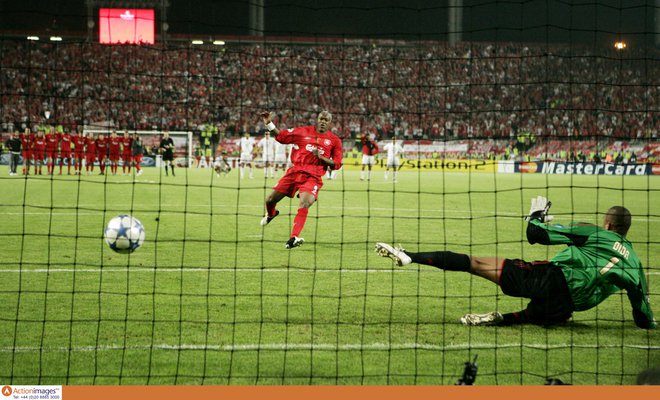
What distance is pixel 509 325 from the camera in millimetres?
6781

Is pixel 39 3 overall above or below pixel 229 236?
above

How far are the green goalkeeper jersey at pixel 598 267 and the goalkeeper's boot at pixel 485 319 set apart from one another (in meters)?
0.68

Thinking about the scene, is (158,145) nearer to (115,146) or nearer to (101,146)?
(115,146)

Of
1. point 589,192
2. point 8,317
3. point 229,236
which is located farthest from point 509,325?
point 589,192

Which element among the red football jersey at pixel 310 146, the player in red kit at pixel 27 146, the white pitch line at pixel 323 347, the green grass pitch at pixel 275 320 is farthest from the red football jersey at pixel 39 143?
the white pitch line at pixel 323 347

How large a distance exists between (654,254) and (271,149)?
24.3m

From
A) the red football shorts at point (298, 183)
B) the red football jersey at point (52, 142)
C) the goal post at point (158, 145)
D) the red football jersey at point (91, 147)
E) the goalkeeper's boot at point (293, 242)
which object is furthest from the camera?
the goal post at point (158, 145)

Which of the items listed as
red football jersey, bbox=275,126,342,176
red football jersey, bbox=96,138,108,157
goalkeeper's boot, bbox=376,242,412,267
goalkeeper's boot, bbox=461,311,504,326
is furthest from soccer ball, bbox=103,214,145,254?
red football jersey, bbox=96,138,108,157

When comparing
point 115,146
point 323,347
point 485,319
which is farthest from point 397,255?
point 115,146

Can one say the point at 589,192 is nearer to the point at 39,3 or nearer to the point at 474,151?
the point at 474,151

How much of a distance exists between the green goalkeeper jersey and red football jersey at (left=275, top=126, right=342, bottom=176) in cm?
640

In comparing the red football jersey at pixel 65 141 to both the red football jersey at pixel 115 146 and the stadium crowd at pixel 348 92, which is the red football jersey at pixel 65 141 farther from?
the stadium crowd at pixel 348 92

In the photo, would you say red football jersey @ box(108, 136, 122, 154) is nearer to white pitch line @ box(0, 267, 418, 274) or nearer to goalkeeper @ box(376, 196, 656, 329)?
white pitch line @ box(0, 267, 418, 274)

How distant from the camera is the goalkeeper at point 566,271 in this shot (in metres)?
6.50
